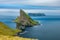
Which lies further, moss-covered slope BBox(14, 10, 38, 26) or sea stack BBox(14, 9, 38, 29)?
sea stack BBox(14, 9, 38, 29)

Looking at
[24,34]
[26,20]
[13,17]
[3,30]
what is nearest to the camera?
[3,30]

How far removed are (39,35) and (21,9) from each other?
8.09 feet

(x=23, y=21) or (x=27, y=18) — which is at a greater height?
(x=27, y=18)

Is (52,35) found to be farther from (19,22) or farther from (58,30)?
(19,22)

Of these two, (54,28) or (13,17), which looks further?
(54,28)

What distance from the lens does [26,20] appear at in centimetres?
1598

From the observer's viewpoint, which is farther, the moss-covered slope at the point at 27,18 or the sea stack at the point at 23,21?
the sea stack at the point at 23,21

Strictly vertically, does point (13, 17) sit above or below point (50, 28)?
above

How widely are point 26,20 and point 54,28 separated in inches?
103

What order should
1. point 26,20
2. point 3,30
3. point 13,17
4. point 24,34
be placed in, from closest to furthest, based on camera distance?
point 3,30, point 13,17, point 24,34, point 26,20

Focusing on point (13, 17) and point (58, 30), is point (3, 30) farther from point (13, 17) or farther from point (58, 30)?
point (58, 30)

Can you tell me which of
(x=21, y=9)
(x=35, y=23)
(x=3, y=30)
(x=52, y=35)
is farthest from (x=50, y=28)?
(x=3, y=30)

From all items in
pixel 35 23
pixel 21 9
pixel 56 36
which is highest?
pixel 21 9

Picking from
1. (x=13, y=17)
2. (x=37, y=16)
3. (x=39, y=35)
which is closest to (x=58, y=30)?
(x=39, y=35)
